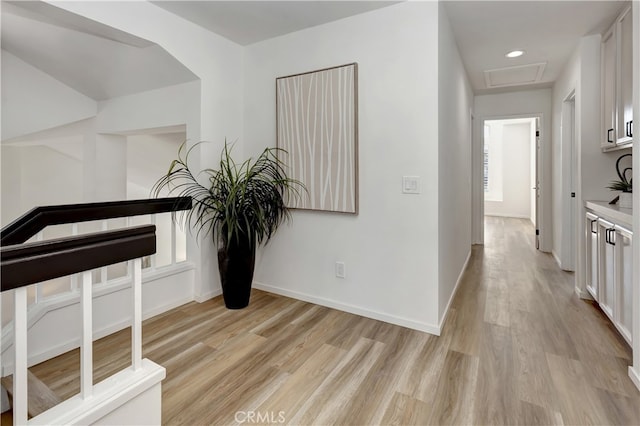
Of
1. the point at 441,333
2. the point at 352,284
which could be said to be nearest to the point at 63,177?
the point at 352,284

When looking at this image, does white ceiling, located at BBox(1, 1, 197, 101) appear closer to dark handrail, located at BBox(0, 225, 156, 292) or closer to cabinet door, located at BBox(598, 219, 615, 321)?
dark handrail, located at BBox(0, 225, 156, 292)

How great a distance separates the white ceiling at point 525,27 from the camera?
98.8 inches

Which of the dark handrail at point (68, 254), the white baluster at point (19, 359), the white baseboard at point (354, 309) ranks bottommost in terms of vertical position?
the white baseboard at point (354, 309)

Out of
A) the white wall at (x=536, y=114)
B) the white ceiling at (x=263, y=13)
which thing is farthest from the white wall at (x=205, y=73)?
the white wall at (x=536, y=114)

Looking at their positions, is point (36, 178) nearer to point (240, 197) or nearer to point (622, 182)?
point (240, 197)

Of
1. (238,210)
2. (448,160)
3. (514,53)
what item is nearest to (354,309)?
(238,210)

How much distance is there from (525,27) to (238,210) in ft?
9.40

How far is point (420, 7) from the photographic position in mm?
2350

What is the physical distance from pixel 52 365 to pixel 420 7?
3.29m

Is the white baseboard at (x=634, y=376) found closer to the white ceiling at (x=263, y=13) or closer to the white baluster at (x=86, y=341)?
the white baluster at (x=86, y=341)

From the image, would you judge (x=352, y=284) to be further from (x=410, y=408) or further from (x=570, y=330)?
(x=570, y=330)

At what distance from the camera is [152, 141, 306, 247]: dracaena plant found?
8.86 feet

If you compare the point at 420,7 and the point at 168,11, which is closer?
the point at 420,7

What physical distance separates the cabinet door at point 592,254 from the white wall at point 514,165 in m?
6.22
